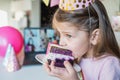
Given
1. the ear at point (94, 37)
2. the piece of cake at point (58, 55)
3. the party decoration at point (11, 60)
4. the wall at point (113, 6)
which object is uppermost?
the wall at point (113, 6)

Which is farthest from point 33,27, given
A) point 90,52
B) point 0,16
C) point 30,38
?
point 90,52

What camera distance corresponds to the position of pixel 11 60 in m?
1.09

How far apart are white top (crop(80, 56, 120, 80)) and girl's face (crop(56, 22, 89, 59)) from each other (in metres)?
0.08

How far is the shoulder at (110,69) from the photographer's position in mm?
670

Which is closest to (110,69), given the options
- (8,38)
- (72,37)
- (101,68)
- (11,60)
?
(101,68)

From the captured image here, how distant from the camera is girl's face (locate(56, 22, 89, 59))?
0.66 m

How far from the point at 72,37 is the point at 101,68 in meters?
0.14

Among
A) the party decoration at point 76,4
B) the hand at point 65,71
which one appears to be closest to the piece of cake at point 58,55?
the hand at point 65,71

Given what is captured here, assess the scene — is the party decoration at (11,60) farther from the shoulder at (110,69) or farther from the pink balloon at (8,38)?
the shoulder at (110,69)

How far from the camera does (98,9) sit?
2.22ft

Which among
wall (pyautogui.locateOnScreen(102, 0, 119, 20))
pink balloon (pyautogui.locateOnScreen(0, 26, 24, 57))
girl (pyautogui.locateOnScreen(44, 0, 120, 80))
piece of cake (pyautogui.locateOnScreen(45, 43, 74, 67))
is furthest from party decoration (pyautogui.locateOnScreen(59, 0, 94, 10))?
wall (pyautogui.locateOnScreen(102, 0, 119, 20))

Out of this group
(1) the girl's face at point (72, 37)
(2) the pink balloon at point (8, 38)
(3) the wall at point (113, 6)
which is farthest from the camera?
(3) the wall at point (113, 6)

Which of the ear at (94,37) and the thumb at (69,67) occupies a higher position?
the ear at (94,37)

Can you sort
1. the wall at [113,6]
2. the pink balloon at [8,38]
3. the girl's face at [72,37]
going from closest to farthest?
the girl's face at [72,37], the pink balloon at [8,38], the wall at [113,6]
